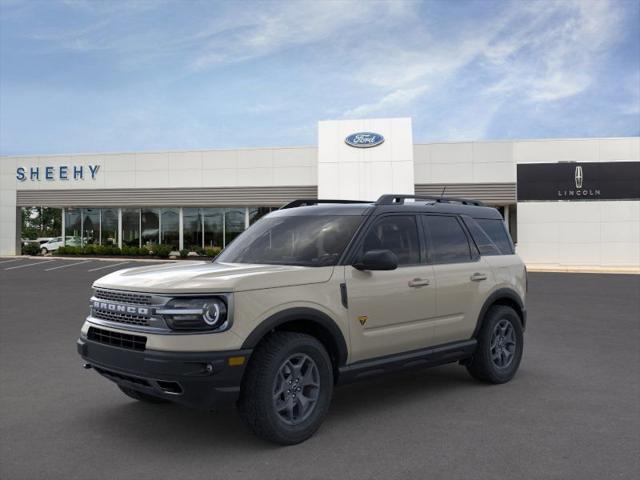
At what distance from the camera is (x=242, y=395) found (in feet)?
14.6

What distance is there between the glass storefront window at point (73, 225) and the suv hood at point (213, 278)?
3631 centimetres

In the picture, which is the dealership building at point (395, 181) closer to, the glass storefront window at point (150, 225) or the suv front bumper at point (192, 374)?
the glass storefront window at point (150, 225)

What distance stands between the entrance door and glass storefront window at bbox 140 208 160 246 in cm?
3322

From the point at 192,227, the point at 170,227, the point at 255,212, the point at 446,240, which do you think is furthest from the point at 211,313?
the point at 170,227

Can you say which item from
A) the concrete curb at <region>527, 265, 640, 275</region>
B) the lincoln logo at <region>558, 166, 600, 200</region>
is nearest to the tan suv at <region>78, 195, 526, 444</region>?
Result: the concrete curb at <region>527, 265, 640, 275</region>

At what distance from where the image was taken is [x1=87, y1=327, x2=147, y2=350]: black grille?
14.6 feet

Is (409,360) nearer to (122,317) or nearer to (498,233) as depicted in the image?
(498,233)

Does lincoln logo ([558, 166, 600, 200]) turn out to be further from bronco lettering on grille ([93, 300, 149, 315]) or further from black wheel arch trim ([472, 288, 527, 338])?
bronco lettering on grille ([93, 300, 149, 315])

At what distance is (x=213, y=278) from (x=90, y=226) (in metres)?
36.7

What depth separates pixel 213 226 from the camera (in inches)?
1430

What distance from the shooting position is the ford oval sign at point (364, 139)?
3116cm

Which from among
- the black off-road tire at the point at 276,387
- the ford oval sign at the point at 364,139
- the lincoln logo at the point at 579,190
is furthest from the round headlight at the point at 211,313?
the lincoln logo at the point at 579,190

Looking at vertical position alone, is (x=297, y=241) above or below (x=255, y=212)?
below

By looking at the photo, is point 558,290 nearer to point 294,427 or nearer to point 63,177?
point 294,427
